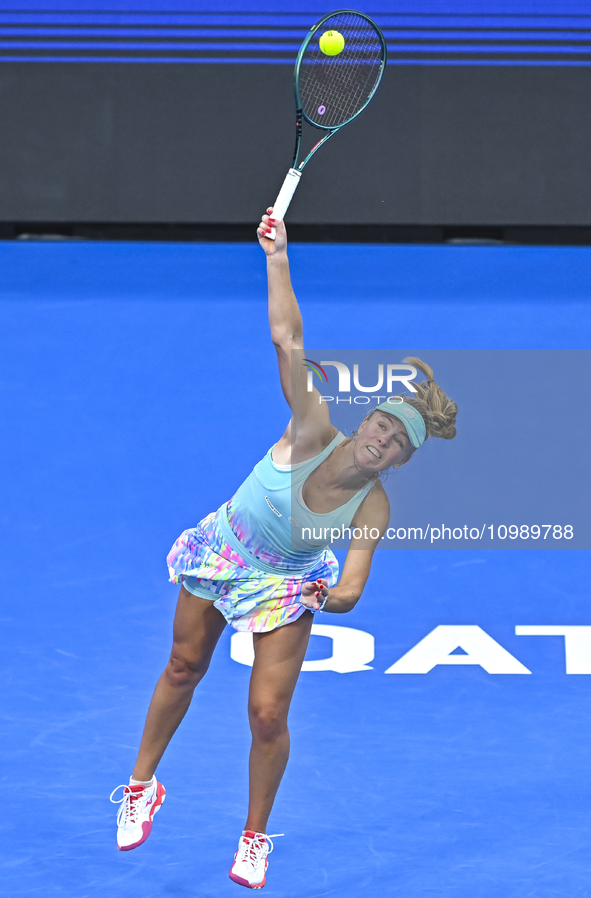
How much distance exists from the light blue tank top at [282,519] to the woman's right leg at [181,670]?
24 cm

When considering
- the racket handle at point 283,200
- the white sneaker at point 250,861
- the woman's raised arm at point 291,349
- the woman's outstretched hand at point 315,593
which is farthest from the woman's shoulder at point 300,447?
the white sneaker at point 250,861

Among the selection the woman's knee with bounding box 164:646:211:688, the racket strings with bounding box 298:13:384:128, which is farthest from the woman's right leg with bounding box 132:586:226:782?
the racket strings with bounding box 298:13:384:128

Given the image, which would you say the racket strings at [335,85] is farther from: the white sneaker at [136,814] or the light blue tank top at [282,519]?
the white sneaker at [136,814]

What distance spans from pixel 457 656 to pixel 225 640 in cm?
108

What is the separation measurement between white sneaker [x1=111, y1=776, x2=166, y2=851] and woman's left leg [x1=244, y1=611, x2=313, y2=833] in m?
0.37

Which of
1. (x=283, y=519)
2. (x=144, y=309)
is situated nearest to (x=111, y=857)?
(x=283, y=519)

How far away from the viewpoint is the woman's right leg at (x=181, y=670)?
351 centimetres

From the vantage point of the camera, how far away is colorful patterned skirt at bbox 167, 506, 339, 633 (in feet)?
11.2

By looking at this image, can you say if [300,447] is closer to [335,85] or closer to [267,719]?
[267,719]

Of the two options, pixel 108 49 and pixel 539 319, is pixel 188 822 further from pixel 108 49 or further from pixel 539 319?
pixel 108 49

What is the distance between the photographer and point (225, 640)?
5.00m

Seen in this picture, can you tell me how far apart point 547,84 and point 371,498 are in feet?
20.7

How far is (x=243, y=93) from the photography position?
338 inches

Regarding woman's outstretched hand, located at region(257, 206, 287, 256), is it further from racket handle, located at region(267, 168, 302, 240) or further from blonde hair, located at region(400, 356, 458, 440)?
blonde hair, located at region(400, 356, 458, 440)
